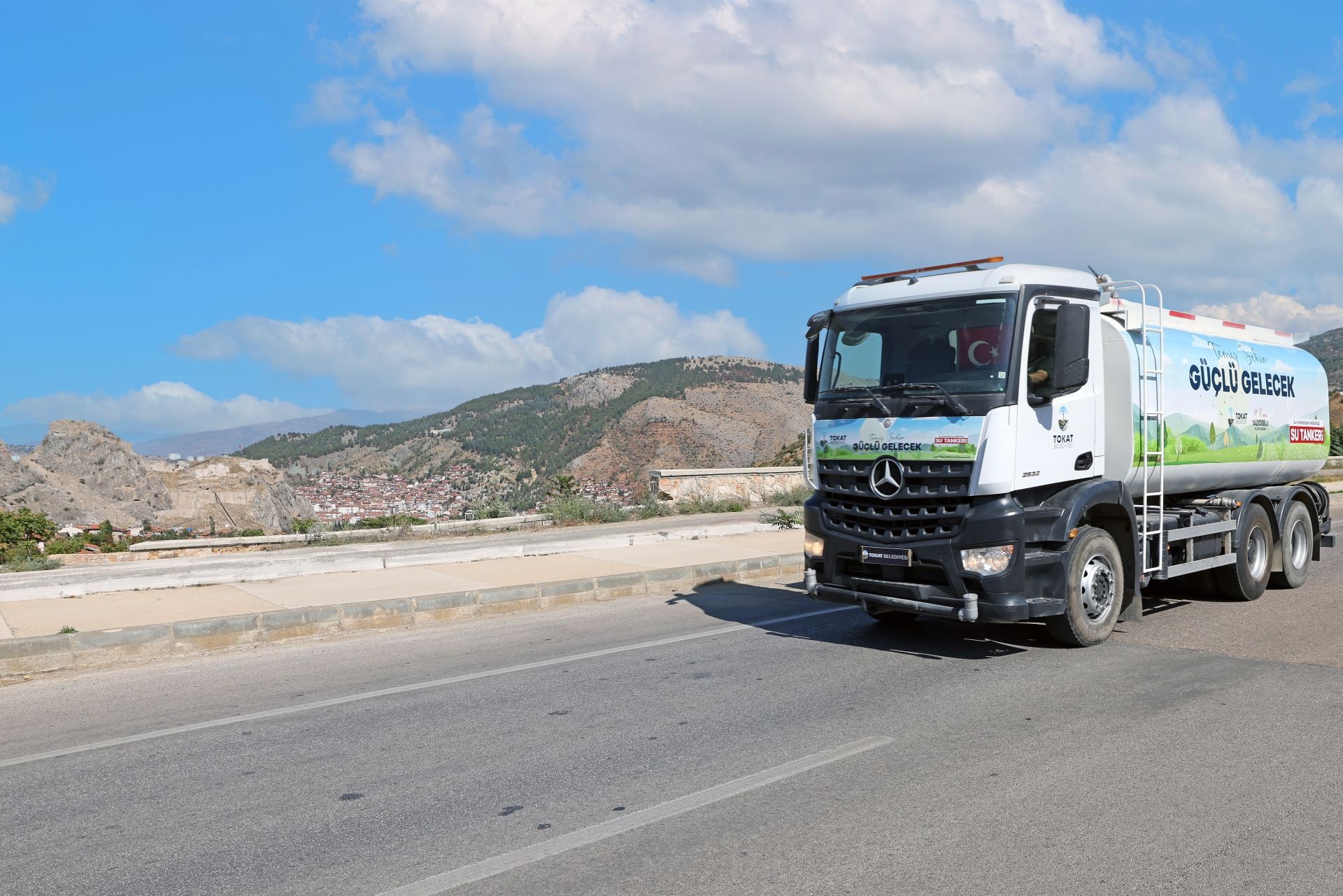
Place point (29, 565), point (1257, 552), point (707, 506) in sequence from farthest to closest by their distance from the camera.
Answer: point (707, 506)
point (29, 565)
point (1257, 552)

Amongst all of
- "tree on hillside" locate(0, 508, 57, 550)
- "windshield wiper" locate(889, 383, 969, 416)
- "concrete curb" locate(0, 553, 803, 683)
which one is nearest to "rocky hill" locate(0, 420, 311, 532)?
"tree on hillside" locate(0, 508, 57, 550)

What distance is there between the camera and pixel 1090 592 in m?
8.59

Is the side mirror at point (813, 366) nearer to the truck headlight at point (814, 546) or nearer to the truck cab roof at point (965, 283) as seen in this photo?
the truck cab roof at point (965, 283)

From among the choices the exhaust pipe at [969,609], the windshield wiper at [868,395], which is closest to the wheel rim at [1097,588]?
the exhaust pipe at [969,609]

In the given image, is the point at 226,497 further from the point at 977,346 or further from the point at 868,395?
the point at 977,346

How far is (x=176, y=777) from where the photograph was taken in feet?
18.5

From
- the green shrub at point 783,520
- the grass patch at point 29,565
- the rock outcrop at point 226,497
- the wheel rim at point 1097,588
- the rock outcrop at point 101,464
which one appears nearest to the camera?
the wheel rim at point 1097,588

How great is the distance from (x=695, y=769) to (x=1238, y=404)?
828cm

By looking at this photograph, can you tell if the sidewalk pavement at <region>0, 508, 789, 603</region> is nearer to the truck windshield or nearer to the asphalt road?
the asphalt road

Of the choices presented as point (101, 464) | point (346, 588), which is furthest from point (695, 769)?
point (101, 464)

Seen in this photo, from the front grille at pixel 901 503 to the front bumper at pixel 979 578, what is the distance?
0.10 metres

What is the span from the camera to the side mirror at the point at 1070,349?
26.7 feet

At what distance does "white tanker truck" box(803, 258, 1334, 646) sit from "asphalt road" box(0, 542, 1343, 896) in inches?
26.4

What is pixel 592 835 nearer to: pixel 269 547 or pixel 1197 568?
pixel 1197 568
